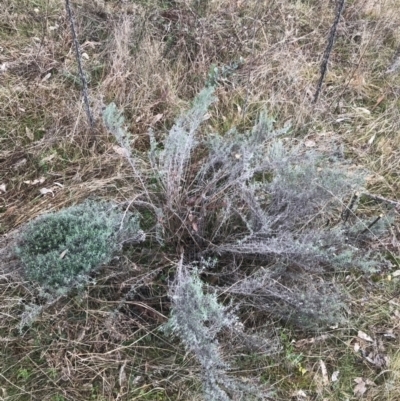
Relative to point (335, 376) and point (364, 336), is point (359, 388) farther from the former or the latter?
point (364, 336)

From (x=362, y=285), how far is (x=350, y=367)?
44 cm

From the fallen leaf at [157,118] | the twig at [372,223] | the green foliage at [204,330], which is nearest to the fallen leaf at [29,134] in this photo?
the fallen leaf at [157,118]

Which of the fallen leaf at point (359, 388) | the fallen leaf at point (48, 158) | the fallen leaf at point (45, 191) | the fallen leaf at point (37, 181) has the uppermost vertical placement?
the fallen leaf at point (359, 388)

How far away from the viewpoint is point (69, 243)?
223 centimetres

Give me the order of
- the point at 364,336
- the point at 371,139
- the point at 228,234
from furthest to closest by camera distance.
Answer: the point at 371,139 → the point at 228,234 → the point at 364,336

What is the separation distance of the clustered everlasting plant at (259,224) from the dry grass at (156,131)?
0.43 feet

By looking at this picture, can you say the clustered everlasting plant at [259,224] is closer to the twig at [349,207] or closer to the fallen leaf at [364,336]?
the twig at [349,207]

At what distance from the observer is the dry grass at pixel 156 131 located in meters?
2.23

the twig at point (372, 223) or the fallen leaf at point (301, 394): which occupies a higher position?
the twig at point (372, 223)

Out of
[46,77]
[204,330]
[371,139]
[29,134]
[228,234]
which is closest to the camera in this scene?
[204,330]

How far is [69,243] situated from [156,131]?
43.7 inches

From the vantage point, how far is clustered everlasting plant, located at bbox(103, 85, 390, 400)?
230 centimetres

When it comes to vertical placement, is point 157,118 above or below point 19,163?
above

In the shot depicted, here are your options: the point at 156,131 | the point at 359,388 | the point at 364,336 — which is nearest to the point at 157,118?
the point at 156,131
